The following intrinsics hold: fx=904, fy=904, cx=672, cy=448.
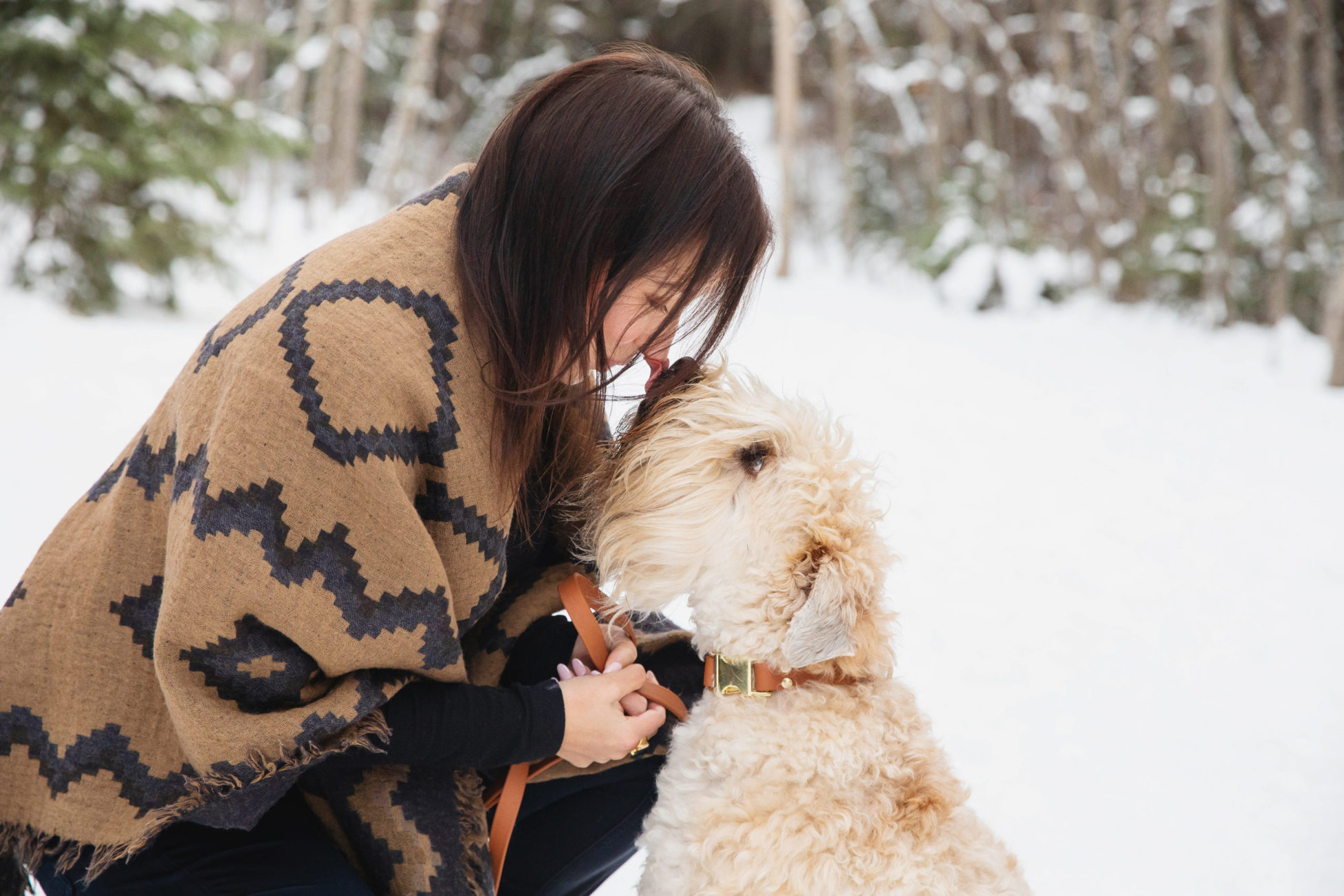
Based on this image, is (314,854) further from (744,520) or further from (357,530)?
(744,520)

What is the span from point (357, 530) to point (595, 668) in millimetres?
663

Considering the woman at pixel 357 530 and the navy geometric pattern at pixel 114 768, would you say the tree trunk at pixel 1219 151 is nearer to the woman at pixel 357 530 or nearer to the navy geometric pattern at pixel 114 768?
the woman at pixel 357 530

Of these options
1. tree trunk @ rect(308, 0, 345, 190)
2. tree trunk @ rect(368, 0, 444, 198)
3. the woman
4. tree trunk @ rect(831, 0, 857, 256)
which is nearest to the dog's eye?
the woman

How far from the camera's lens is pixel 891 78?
1323cm

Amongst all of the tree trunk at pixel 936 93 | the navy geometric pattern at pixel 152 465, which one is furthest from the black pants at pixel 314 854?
Result: the tree trunk at pixel 936 93

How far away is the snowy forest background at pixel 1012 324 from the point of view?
10.4 ft

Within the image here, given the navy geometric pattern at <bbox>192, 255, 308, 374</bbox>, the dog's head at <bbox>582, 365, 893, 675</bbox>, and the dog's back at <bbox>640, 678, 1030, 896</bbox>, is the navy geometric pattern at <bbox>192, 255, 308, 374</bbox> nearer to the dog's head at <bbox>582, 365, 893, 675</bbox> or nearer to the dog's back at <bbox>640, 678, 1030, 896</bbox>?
the dog's head at <bbox>582, 365, 893, 675</bbox>

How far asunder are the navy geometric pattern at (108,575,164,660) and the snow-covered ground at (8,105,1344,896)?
132 centimetres

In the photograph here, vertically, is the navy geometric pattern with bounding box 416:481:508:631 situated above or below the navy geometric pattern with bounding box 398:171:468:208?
below

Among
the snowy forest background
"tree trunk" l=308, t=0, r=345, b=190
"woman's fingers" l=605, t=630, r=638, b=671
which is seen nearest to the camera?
"woman's fingers" l=605, t=630, r=638, b=671

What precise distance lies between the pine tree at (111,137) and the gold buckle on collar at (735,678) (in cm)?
683

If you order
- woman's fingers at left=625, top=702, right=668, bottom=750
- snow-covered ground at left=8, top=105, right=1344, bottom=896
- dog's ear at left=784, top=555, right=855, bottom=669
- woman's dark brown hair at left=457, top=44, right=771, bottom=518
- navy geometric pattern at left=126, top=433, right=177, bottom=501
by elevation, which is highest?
woman's dark brown hair at left=457, top=44, right=771, bottom=518

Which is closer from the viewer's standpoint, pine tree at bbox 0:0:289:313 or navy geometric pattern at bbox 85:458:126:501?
navy geometric pattern at bbox 85:458:126:501

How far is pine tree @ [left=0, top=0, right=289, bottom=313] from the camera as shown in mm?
6605
